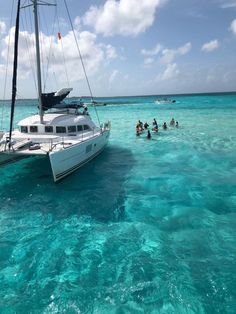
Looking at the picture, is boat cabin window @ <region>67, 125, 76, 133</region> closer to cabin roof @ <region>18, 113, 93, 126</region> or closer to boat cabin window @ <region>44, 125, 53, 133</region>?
cabin roof @ <region>18, 113, 93, 126</region>

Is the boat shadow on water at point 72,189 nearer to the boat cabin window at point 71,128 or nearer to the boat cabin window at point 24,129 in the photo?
the boat cabin window at point 24,129

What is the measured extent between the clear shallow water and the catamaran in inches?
51.0

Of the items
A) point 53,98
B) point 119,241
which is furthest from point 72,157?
point 119,241

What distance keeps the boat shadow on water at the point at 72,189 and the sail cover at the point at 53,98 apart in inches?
141

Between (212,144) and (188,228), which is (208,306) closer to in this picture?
(188,228)

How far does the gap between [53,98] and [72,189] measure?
693cm

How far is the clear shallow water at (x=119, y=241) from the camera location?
652 cm

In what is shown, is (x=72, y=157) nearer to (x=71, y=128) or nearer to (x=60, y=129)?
(x=60, y=129)

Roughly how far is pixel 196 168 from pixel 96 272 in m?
10.7

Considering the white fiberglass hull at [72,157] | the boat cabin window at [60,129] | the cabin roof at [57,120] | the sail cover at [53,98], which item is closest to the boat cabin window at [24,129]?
the cabin roof at [57,120]

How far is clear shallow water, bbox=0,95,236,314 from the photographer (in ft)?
21.4

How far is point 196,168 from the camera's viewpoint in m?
16.2

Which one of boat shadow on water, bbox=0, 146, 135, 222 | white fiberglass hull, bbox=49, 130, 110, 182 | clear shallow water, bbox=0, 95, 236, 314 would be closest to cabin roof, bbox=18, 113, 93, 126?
white fiberglass hull, bbox=49, 130, 110, 182

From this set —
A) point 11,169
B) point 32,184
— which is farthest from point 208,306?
point 11,169
